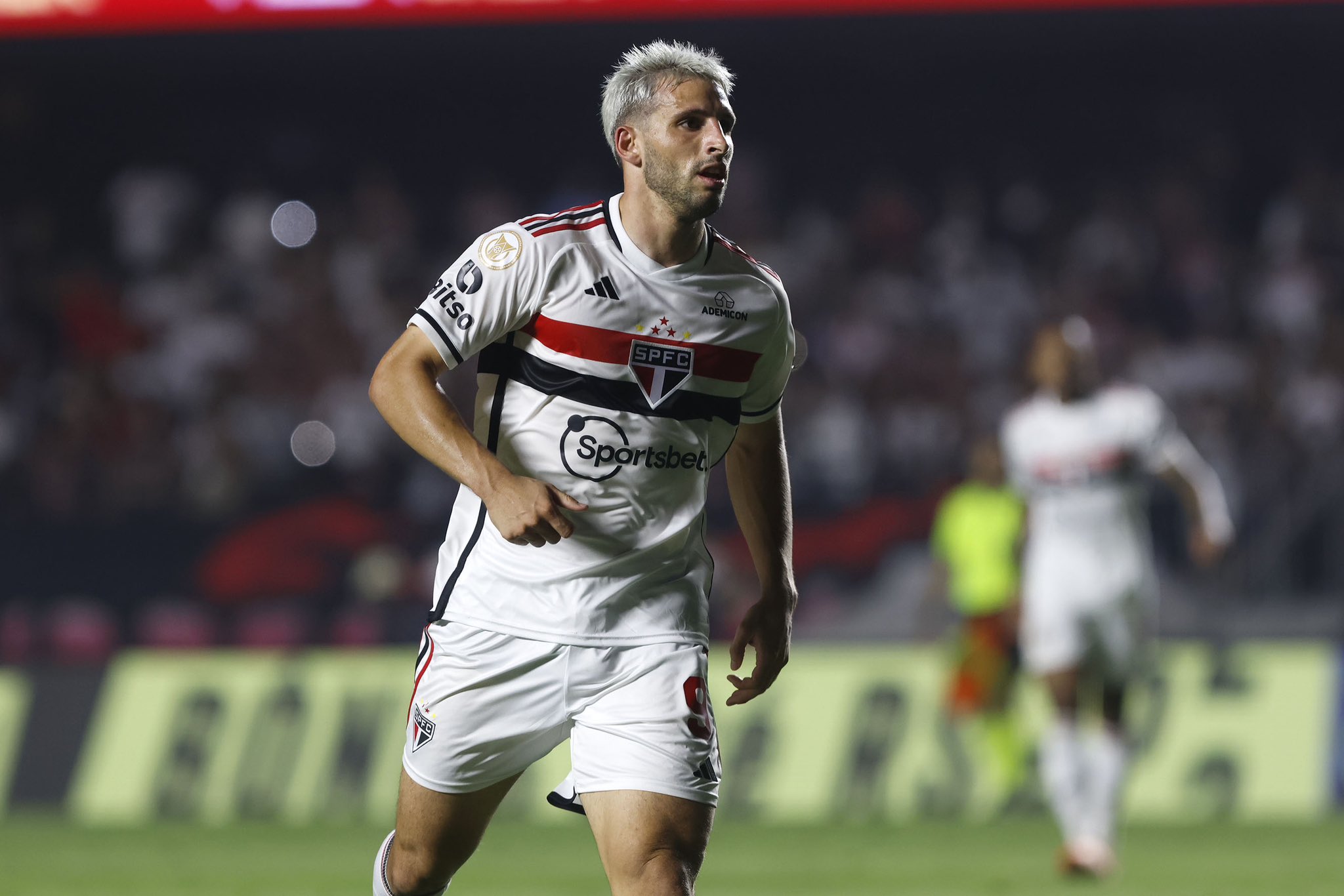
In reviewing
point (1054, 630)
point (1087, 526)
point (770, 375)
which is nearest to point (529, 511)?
point (770, 375)

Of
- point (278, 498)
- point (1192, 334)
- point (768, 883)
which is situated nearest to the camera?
point (768, 883)

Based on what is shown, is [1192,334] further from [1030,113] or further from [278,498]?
[278,498]

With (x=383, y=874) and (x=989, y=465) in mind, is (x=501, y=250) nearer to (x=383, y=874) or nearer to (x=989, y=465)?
(x=383, y=874)

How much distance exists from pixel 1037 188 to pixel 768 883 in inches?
387

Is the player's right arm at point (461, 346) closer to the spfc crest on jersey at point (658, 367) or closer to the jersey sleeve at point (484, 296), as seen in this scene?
the jersey sleeve at point (484, 296)

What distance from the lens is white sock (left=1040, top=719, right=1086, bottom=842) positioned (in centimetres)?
788

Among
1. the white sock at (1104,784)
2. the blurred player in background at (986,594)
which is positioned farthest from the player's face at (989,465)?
the white sock at (1104,784)

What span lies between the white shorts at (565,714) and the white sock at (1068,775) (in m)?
4.47

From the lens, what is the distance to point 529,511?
11.1 feet

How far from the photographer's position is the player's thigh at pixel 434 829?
392cm

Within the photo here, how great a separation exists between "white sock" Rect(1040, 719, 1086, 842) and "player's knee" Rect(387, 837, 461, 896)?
4.53 meters

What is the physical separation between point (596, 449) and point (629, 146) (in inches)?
27.4

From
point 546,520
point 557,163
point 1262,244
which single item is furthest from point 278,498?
point 546,520

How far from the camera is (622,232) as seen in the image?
3.88 metres
